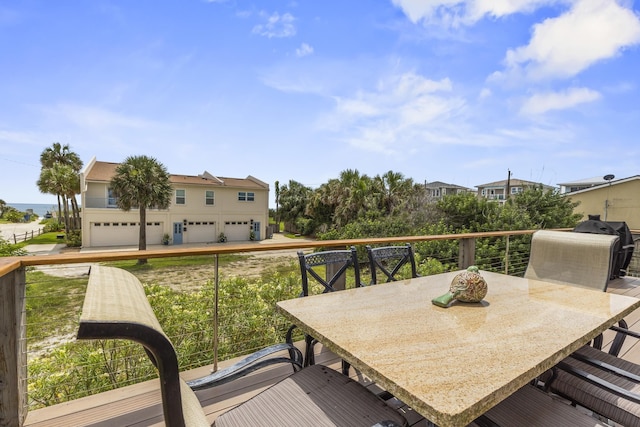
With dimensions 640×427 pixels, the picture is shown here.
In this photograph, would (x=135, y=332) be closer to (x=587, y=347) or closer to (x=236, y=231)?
(x=587, y=347)

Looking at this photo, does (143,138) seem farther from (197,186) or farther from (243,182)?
(243,182)

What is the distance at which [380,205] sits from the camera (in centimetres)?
1806

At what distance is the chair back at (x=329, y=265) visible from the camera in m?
2.18

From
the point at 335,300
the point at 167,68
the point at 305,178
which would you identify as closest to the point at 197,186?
the point at 305,178

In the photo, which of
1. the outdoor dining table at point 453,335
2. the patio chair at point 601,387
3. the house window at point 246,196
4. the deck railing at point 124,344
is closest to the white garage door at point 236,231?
the house window at point 246,196

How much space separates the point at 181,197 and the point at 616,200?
77.1 ft

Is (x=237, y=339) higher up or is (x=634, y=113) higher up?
(x=634, y=113)

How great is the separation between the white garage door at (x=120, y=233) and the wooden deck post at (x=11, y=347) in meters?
19.7

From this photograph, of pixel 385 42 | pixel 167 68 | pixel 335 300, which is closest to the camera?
pixel 335 300

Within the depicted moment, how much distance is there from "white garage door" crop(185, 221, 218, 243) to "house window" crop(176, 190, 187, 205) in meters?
1.49

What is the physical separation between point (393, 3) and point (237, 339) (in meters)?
6.03

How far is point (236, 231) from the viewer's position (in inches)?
878

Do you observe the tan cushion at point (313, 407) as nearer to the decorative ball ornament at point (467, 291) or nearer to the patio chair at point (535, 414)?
the patio chair at point (535, 414)

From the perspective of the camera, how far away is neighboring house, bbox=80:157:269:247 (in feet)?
58.6
